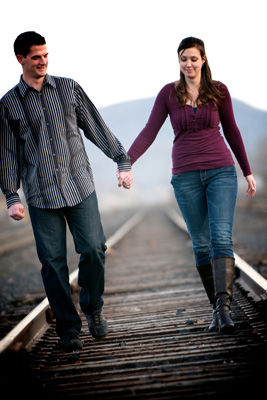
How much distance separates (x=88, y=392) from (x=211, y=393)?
66 cm

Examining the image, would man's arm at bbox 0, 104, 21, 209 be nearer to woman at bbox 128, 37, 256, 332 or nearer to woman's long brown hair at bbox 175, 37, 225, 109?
woman at bbox 128, 37, 256, 332

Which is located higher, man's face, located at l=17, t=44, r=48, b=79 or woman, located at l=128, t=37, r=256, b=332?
man's face, located at l=17, t=44, r=48, b=79

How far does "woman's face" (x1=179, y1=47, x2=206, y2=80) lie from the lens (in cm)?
326

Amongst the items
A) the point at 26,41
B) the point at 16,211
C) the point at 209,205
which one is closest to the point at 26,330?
the point at 16,211

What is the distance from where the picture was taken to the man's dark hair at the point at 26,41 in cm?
305

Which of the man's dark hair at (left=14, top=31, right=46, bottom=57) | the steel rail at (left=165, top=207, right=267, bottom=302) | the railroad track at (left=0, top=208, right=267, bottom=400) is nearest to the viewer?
the railroad track at (left=0, top=208, right=267, bottom=400)

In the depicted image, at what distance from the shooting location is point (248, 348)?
9.32 ft

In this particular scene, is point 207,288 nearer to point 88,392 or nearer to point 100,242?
point 100,242

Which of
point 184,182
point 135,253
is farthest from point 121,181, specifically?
point 135,253

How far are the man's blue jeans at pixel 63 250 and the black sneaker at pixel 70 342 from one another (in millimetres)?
35

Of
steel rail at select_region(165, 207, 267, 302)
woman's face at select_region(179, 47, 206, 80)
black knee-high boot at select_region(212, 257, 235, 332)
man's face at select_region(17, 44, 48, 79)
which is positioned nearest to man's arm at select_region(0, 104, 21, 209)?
man's face at select_region(17, 44, 48, 79)

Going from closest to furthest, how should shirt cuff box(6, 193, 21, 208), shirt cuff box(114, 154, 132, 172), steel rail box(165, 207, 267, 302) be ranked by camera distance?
1. shirt cuff box(6, 193, 21, 208)
2. shirt cuff box(114, 154, 132, 172)
3. steel rail box(165, 207, 267, 302)

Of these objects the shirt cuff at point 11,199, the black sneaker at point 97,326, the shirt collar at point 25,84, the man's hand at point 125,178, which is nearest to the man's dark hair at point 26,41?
the shirt collar at point 25,84

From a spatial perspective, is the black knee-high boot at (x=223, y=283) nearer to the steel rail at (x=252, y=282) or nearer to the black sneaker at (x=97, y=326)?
the steel rail at (x=252, y=282)
